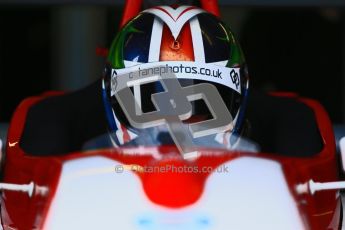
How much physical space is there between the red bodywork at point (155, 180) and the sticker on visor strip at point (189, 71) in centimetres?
21

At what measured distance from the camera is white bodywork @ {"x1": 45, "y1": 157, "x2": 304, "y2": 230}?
5.66ft

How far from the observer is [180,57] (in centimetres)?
213

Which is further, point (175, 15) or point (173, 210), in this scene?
point (175, 15)

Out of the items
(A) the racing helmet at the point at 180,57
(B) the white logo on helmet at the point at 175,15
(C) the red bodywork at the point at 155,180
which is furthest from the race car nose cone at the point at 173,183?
(B) the white logo on helmet at the point at 175,15

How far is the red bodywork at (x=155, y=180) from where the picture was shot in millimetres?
1812

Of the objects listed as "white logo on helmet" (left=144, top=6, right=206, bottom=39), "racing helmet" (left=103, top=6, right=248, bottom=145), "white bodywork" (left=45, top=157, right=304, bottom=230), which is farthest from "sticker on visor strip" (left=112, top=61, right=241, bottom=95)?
"white bodywork" (left=45, top=157, right=304, bottom=230)

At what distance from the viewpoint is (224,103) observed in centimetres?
209

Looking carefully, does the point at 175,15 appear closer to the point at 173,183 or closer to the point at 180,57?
the point at 180,57

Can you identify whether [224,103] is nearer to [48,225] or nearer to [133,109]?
[133,109]

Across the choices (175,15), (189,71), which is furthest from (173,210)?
(175,15)

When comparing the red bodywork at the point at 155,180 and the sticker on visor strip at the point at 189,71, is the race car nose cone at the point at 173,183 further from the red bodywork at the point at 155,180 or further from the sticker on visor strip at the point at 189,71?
the sticker on visor strip at the point at 189,71

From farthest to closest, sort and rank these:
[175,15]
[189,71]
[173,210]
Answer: [175,15]
[189,71]
[173,210]

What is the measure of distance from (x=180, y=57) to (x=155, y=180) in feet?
1.33

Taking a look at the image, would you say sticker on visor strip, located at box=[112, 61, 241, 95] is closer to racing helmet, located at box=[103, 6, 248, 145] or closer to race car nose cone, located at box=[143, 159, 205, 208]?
racing helmet, located at box=[103, 6, 248, 145]
